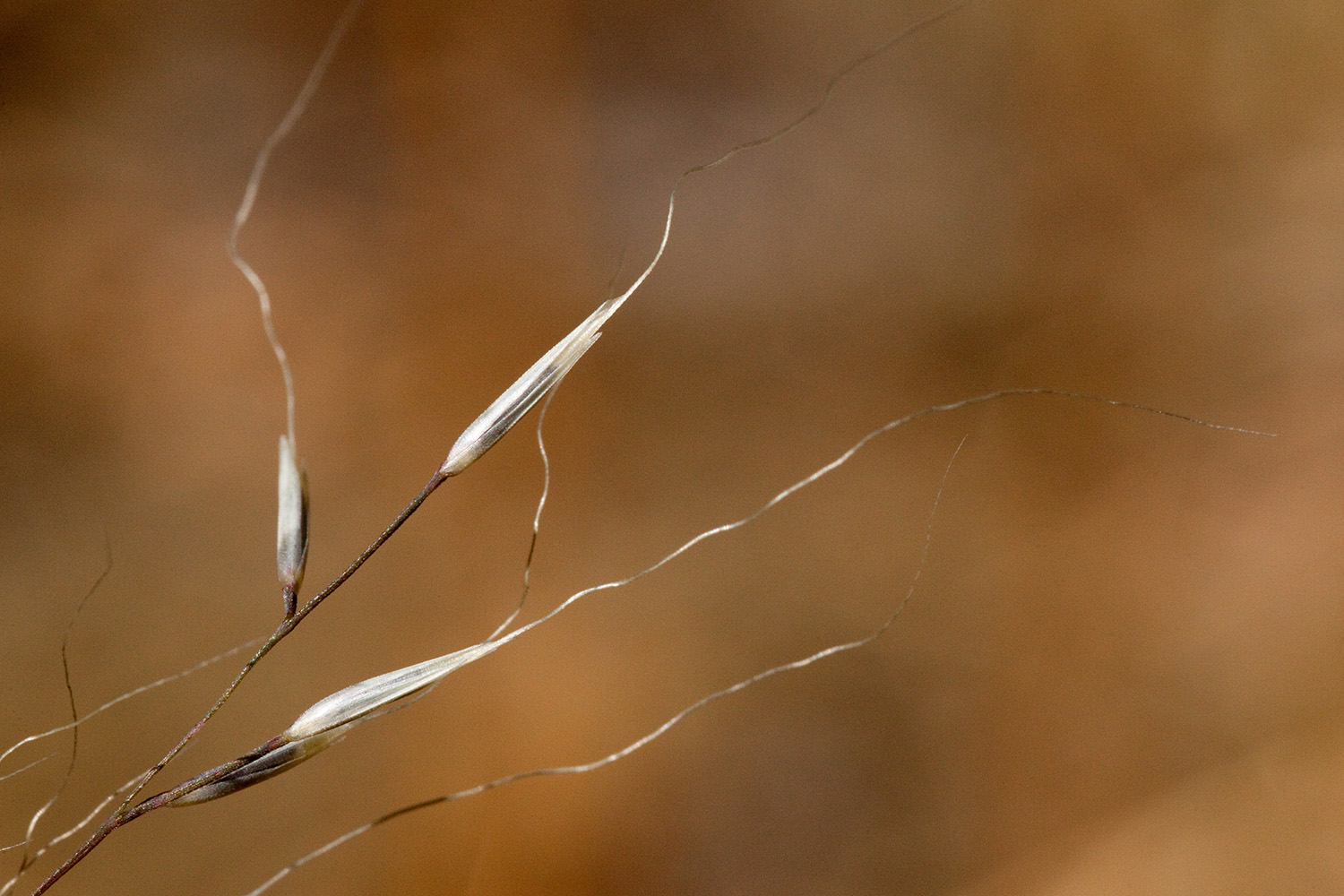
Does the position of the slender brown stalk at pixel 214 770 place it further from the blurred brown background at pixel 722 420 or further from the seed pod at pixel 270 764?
the blurred brown background at pixel 722 420

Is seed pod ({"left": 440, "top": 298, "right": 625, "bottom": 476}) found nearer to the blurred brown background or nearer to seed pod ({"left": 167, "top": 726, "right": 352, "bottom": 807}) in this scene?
seed pod ({"left": 167, "top": 726, "right": 352, "bottom": 807})

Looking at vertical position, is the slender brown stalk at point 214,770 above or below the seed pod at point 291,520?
below

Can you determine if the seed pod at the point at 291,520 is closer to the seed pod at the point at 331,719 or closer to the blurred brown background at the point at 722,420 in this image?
the seed pod at the point at 331,719

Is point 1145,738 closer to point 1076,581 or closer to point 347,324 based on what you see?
point 1076,581

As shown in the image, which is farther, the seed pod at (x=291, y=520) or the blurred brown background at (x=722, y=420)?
the blurred brown background at (x=722, y=420)

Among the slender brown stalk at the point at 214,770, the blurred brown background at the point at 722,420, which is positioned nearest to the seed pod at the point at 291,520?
the slender brown stalk at the point at 214,770

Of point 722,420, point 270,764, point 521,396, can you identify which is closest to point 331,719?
point 270,764
